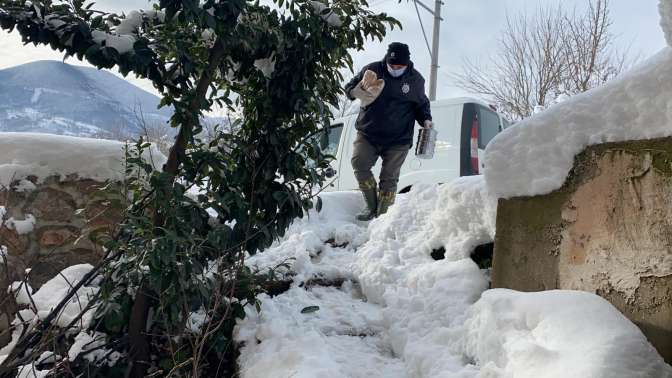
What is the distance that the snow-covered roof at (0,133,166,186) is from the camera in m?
3.26

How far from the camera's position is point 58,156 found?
3359 mm

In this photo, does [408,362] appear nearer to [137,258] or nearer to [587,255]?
[587,255]

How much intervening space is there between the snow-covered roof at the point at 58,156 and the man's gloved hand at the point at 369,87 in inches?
74.8

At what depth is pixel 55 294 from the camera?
289 cm

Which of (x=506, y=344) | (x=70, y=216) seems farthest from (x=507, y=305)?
(x=70, y=216)

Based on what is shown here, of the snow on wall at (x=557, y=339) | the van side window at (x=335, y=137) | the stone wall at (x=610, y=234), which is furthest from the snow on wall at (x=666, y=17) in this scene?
the van side window at (x=335, y=137)

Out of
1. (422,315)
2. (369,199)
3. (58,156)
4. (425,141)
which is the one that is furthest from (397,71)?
(58,156)

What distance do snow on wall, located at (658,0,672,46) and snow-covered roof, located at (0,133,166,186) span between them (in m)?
2.74

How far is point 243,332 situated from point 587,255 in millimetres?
1662

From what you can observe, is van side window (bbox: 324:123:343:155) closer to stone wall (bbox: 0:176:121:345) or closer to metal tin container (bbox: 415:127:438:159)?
metal tin container (bbox: 415:127:438:159)

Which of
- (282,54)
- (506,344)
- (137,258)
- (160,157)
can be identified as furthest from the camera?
(160,157)

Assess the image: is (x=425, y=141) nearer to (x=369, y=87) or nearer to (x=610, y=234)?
(x=369, y=87)

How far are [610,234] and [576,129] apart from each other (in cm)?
45

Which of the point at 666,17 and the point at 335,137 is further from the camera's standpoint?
the point at 335,137
